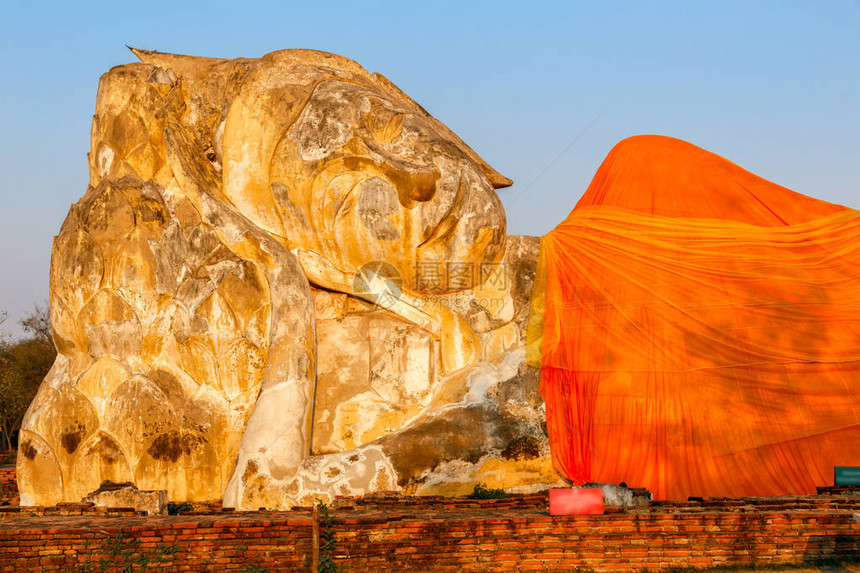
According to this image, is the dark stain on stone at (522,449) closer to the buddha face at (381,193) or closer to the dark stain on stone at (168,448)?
the buddha face at (381,193)

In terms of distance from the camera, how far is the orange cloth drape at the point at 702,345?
10.7 meters

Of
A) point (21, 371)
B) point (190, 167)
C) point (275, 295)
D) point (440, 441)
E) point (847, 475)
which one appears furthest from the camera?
point (21, 371)

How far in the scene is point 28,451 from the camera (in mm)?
11523

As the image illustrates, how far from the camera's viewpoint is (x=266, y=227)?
39.4ft

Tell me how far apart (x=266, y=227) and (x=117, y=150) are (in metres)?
1.94

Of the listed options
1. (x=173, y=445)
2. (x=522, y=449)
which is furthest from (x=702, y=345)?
(x=173, y=445)

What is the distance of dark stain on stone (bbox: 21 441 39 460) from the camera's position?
37.7 feet

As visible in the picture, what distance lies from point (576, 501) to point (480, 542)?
2.60 feet

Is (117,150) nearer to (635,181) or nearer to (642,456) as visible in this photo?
(635,181)

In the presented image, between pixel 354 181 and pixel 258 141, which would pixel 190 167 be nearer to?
pixel 258 141

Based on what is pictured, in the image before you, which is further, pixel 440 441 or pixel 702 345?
pixel 702 345

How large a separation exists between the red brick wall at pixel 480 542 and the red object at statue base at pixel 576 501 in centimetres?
12

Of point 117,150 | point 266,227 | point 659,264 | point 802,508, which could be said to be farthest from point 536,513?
point 117,150

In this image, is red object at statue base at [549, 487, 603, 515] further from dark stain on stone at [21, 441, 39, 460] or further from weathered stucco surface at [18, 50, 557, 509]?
dark stain on stone at [21, 441, 39, 460]
